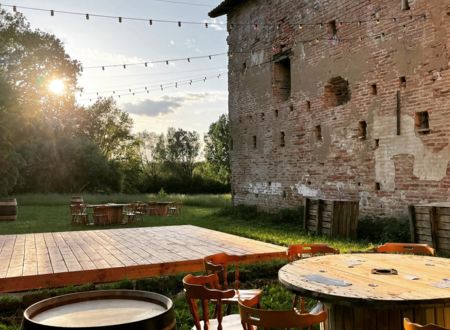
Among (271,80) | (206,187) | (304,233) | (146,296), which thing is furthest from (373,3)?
(206,187)

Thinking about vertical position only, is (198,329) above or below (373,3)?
below

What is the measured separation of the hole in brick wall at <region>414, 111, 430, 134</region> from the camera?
10492 millimetres

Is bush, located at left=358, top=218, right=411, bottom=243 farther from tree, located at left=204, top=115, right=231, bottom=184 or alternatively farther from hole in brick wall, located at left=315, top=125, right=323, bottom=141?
tree, located at left=204, top=115, right=231, bottom=184

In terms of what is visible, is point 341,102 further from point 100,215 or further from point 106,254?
point 106,254

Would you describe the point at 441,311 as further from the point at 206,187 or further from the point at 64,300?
the point at 206,187

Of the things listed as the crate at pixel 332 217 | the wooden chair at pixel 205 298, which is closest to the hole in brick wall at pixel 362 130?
the crate at pixel 332 217

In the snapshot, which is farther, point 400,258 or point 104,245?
point 104,245

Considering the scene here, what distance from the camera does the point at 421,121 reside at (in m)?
10.6

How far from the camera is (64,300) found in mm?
2844

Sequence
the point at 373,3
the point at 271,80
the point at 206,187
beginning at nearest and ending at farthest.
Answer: the point at 373,3, the point at 271,80, the point at 206,187

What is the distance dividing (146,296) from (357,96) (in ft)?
34.4

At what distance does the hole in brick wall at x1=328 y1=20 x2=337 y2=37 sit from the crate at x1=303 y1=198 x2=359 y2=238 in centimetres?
469

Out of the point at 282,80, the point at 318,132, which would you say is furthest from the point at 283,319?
the point at 282,80

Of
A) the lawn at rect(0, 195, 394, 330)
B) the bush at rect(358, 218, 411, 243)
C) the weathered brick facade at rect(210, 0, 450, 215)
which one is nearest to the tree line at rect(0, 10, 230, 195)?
→ the lawn at rect(0, 195, 394, 330)
